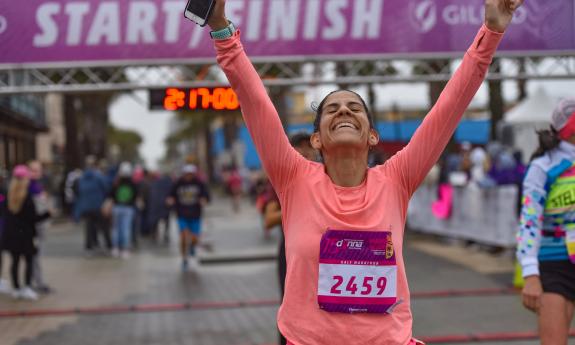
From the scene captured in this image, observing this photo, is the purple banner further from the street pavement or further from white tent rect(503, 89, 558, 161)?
white tent rect(503, 89, 558, 161)

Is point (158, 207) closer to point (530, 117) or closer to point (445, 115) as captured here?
point (530, 117)

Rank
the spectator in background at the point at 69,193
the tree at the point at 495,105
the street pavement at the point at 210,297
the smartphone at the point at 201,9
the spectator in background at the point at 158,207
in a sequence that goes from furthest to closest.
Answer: the spectator in background at the point at 69,193 → the tree at the point at 495,105 → the spectator in background at the point at 158,207 → the street pavement at the point at 210,297 → the smartphone at the point at 201,9

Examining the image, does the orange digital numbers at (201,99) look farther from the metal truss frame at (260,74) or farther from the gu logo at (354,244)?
the gu logo at (354,244)

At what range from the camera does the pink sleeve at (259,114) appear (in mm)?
2461

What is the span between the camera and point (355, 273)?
2.53 m

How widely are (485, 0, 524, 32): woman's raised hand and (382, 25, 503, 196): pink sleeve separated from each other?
4 cm

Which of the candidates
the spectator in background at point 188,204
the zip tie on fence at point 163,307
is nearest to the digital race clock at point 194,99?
the zip tie on fence at point 163,307

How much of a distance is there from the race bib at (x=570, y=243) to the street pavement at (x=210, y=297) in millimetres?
3117

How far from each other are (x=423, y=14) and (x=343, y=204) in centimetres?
528

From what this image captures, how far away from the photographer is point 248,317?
7.91 m

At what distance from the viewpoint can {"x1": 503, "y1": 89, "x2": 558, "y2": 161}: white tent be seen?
15438mm

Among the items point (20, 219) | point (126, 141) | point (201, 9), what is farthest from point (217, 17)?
point (126, 141)

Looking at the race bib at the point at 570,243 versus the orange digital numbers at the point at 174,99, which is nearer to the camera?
the race bib at the point at 570,243

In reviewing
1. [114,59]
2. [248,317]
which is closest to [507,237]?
[248,317]
